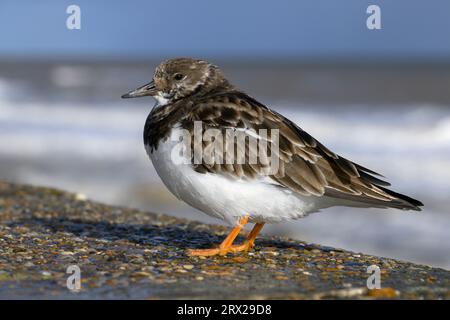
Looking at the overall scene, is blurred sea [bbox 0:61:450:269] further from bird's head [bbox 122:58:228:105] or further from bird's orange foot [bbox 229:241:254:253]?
bird's head [bbox 122:58:228:105]

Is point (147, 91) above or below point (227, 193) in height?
above

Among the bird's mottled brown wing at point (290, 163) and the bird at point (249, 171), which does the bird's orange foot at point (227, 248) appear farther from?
the bird's mottled brown wing at point (290, 163)

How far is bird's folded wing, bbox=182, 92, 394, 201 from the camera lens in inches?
231

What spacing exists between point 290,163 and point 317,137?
1361 cm

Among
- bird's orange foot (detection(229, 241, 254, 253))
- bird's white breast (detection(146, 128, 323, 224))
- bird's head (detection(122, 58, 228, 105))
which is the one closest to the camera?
bird's white breast (detection(146, 128, 323, 224))

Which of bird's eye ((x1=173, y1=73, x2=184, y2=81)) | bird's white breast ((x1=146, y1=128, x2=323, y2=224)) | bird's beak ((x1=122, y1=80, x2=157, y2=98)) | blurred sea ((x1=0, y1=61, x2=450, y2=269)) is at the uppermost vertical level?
bird's eye ((x1=173, y1=73, x2=184, y2=81))

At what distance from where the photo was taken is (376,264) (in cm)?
620

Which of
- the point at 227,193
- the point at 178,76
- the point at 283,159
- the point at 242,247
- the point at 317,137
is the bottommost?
the point at 317,137

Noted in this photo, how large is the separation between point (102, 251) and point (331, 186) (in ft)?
6.54

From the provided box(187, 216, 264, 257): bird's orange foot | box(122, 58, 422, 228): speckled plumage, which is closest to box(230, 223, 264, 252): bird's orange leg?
box(187, 216, 264, 257): bird's orange foot

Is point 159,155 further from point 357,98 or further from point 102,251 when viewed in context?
point 357,98

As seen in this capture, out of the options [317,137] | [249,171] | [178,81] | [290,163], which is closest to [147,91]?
[178,81]

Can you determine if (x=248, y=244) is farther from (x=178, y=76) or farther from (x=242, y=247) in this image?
(x=178, y=76)

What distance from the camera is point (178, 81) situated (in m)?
6.71
